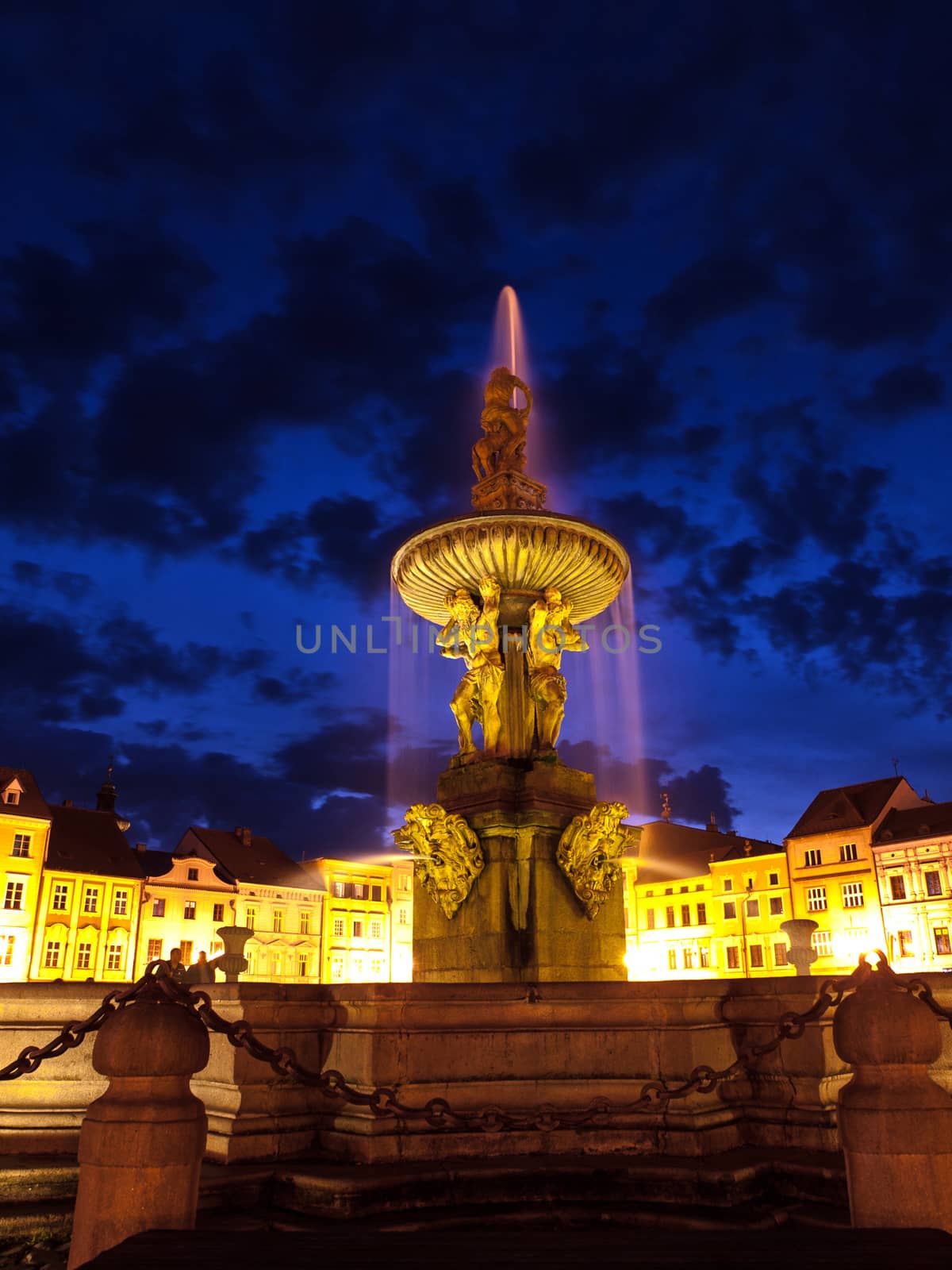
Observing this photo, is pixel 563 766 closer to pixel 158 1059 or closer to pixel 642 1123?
pixel 642 1123

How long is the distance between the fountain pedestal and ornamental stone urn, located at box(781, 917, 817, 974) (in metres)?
2.45

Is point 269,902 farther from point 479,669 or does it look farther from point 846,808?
point 479,669

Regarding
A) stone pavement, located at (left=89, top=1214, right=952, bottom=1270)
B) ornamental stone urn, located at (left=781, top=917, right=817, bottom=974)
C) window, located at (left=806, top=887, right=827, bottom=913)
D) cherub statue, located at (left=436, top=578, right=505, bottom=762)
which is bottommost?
stone pavement, located at (left=89, top=1214, right=952, bottom=1270)

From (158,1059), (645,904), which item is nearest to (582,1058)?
(158,1059)

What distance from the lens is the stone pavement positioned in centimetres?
334

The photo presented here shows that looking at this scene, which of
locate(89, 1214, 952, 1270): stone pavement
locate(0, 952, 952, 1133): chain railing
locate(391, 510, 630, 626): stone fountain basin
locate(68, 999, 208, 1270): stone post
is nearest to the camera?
locate(89, 1214, 952, 1270): stone pavement

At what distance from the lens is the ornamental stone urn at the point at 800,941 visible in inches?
486

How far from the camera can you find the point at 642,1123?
672 centimetres

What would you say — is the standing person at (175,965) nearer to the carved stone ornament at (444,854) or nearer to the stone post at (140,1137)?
the stone post at (140,1137)

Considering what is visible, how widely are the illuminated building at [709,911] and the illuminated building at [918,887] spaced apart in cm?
579

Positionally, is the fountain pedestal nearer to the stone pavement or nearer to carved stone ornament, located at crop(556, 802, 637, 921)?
carved stone ornament, located at crop(556, 802, 637, 921)

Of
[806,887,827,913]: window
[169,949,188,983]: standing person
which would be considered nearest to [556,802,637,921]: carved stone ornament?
[169,949,188,983]: standing person

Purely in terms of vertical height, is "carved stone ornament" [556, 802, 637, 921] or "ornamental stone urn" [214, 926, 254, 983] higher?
"carved stone ornament" [556, 802, 637, 921]

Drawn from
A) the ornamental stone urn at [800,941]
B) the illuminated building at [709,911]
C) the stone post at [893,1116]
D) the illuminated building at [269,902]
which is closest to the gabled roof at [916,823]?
the illuminated building at [709,911]
